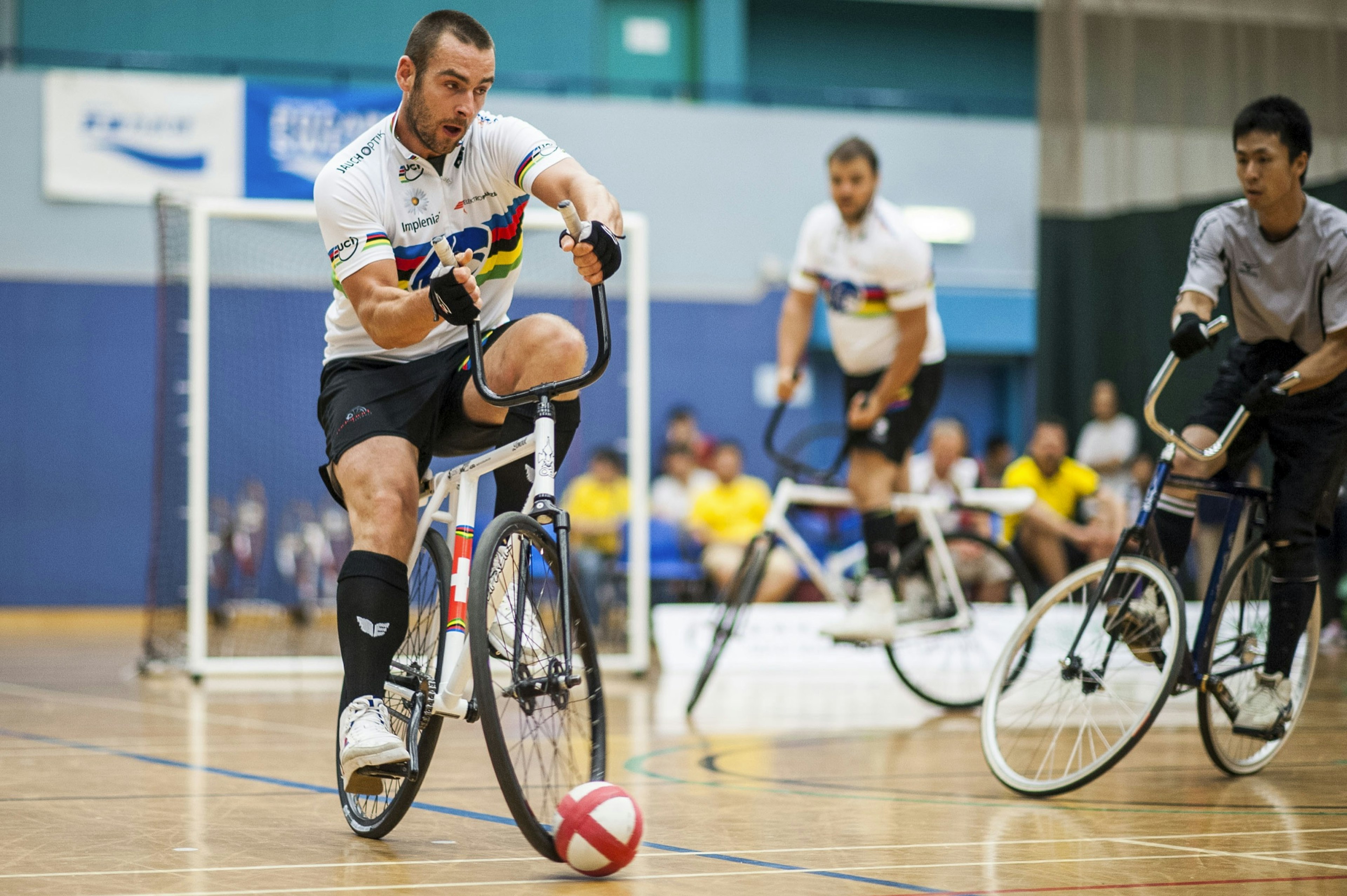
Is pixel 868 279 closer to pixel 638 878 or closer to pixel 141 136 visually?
pixel 638 878

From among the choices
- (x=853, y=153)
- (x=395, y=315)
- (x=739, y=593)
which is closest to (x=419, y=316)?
(x=395, y=315)

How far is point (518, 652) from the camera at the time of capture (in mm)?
2828

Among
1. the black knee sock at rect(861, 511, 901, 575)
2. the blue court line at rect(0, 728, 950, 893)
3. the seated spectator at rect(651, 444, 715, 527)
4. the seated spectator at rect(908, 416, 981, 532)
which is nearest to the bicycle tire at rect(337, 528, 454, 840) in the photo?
the blue court line at rect(0, 728, 950, 893)

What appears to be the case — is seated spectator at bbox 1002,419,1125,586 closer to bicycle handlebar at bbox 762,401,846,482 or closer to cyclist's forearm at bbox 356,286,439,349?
bicycle handlebar at bbox 762,401,846,482

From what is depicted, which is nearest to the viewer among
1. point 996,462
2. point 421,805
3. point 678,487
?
point 421,805

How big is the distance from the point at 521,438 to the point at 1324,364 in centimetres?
220

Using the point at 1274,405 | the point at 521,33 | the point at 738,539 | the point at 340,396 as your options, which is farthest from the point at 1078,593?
the point at 521,33

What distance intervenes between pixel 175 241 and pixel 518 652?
700 centimetres

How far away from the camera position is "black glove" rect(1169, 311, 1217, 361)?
3840mm

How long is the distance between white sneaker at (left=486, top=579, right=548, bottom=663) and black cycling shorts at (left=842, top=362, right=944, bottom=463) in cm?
326

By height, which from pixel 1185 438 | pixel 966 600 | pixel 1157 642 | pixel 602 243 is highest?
pixel 602 243

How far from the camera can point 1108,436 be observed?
9414mm

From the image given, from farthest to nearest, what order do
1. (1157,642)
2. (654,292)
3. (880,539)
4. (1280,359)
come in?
1. (654,292)
2. (880,539)
3. (1280,359)
4. (1157,642)

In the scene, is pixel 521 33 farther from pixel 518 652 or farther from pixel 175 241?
pixel 518 652
